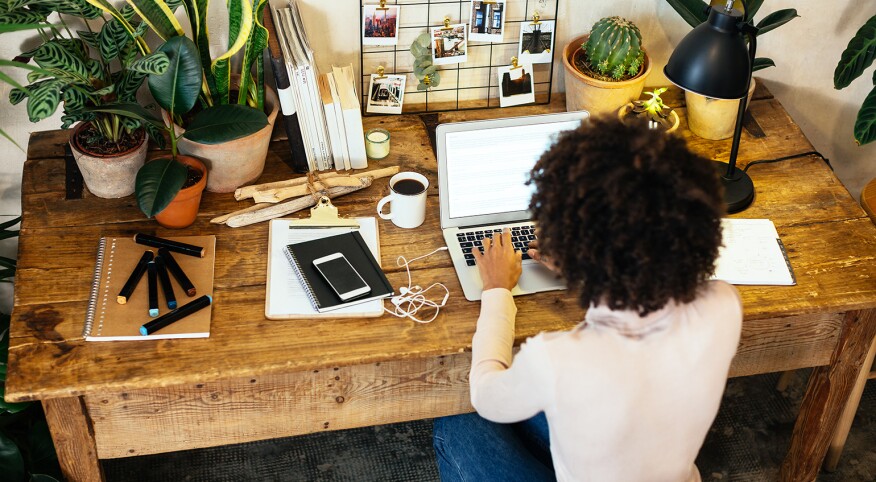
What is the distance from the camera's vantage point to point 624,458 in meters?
1.22

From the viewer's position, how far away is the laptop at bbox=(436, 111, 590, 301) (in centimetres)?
163


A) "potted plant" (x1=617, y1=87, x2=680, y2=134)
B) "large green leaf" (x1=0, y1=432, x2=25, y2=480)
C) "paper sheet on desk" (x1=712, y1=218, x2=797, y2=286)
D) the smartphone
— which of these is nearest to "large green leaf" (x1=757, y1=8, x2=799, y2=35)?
"potted plant" (x1=617, y1=87, x2=680, y2=134)

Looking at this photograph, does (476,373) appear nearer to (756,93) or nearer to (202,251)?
(202,251)

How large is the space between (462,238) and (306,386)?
0.42 meters

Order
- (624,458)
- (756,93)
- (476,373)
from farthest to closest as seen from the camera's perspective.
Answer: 1. (756,93)
2. (476,373)
3. (624,458)

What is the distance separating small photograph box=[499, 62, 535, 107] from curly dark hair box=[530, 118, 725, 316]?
0.91 meters

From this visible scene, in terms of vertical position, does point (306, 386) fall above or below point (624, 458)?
below

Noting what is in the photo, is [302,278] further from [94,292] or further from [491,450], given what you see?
[491,450]

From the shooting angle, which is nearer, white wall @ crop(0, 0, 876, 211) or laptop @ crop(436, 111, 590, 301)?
laptop @ crop(436, 111, 590, 301)

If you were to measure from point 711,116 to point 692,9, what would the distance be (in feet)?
0.82

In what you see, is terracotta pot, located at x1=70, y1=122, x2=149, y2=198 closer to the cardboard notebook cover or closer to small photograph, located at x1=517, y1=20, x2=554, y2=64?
the cardboard notebook cover

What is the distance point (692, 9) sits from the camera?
6.25 ft

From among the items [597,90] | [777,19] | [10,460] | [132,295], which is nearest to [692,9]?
[777,19]

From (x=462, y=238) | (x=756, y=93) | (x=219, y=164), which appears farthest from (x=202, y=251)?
(x=756, y=93)
